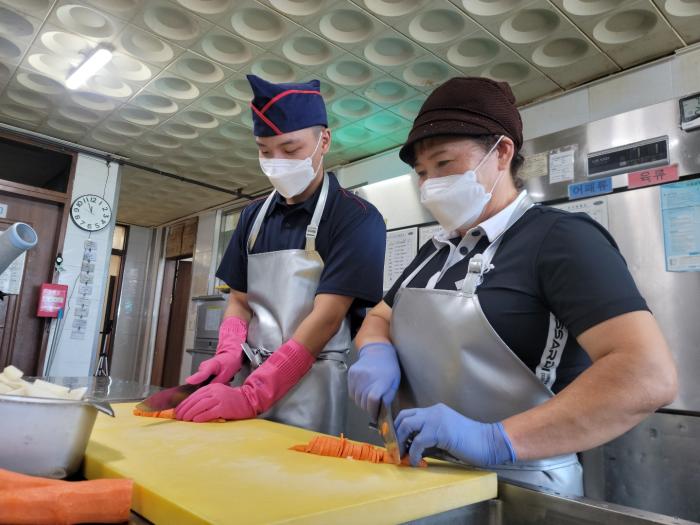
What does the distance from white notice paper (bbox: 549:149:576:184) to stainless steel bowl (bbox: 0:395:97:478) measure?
1.94 meters

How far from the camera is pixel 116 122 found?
3715 mm

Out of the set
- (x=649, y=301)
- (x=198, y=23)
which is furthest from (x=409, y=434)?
(x=198, y=23)

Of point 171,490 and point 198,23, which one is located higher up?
point 198,23

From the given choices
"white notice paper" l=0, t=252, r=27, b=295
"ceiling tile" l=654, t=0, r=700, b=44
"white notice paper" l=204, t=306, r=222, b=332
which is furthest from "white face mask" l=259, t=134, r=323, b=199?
"white notice paper" l=0, t=252, r=27, b=295

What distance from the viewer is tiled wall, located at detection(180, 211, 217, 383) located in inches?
218

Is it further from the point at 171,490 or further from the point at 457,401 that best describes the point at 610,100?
the point at 171,490

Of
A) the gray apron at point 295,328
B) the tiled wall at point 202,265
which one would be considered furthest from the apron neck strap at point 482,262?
the tiled wall at point 202,265

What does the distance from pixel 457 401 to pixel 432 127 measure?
0.52 meters

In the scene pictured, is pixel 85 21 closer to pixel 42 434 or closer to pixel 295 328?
pixel 295 328

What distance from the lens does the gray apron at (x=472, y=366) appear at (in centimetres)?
78

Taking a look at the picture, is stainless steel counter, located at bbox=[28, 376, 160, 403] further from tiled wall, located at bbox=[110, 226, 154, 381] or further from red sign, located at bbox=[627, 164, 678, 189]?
tiled wall, located at bbox=[110, 226, 154, 381]

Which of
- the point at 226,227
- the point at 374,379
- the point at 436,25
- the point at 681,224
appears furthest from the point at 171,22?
the point at 226,227

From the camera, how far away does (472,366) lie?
813mm

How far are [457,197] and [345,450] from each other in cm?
53
